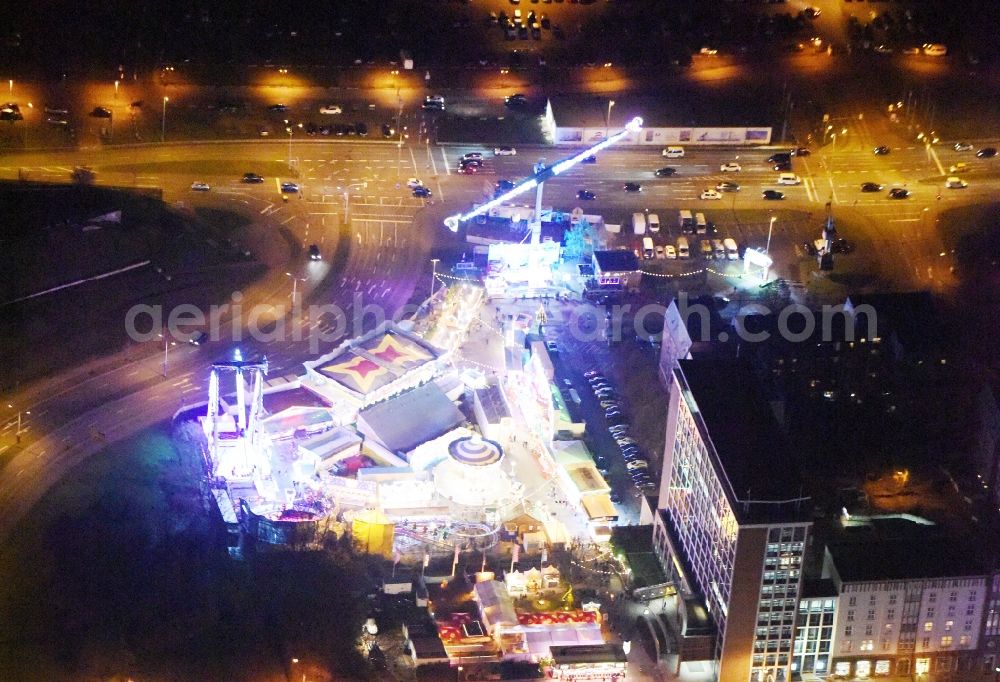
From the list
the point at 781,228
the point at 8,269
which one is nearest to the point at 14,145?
the point at 8,269

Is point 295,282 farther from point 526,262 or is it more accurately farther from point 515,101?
point 515,101

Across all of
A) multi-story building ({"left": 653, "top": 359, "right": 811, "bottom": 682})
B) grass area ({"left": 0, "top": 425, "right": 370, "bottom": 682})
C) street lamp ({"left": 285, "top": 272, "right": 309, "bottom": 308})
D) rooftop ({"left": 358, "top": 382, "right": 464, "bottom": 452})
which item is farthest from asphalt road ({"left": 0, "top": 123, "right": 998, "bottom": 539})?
multi-story building ({"left": 653, "top": 359, "right": 811, "bottom": 682})

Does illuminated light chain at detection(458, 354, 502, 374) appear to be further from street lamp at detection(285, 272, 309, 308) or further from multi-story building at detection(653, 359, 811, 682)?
multi-story building at detection(653, 359, 811, 682)


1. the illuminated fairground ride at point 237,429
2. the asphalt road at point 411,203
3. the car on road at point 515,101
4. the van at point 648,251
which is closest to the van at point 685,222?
the asphalt road at point 411,203

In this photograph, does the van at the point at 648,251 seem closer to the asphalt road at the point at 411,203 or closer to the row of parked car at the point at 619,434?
the asphalt road at the point at 411,203

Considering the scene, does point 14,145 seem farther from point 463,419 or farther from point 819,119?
point 819,119

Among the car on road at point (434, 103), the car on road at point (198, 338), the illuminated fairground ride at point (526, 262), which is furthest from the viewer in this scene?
the car on road at point (434, 103)

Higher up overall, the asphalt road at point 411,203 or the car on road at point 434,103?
the car on road at point 434,103

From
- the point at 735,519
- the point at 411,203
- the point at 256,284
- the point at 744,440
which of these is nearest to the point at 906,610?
the point at 735,519
